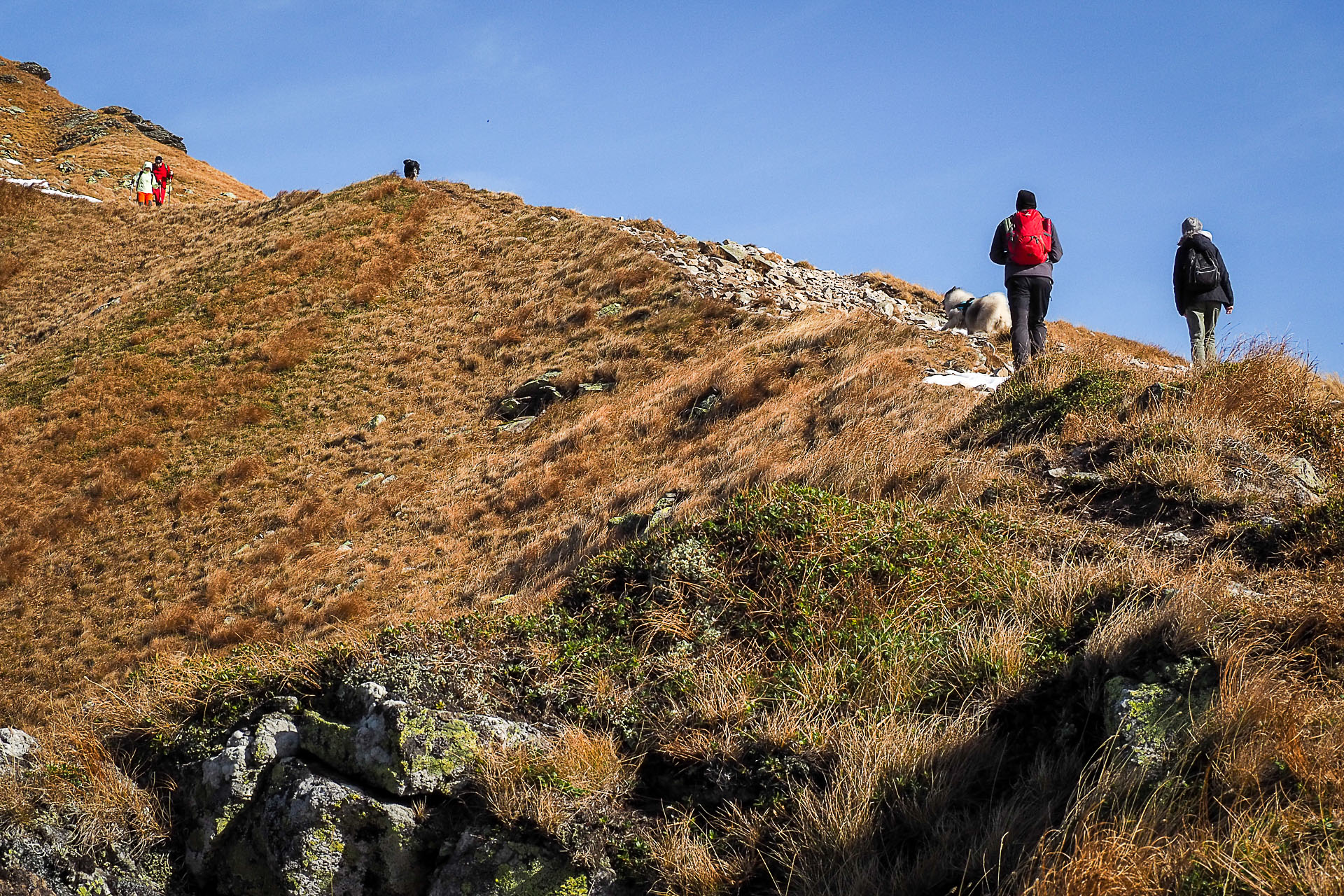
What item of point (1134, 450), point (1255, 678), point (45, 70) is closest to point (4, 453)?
point (1134, 450)

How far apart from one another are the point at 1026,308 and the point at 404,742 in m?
9.35

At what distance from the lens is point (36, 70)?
5944 cm

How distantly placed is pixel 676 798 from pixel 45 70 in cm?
7341

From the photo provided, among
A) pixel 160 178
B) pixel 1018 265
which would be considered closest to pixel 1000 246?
pixel 1018 265

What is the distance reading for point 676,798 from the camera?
5043 millimetres

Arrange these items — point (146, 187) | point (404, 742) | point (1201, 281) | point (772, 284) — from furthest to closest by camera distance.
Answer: point (146, 187) → point (772, 284) → point (1201, 281) → point (404, 742)

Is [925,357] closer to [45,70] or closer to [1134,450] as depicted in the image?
[1134,450]

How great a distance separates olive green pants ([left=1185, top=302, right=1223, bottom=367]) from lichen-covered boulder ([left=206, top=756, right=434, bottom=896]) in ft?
32.5

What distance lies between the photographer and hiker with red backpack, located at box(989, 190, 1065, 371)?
1131cm

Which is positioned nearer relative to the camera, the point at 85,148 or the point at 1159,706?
the point at 1159,706

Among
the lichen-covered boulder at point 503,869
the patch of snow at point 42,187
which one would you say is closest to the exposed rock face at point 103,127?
the patch of snow at point 42,187

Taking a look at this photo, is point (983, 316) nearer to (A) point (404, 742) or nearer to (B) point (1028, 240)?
(B) point (1028, 240)

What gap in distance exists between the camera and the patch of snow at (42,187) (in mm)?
37406

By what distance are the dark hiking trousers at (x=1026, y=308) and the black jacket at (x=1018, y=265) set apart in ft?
0.17
